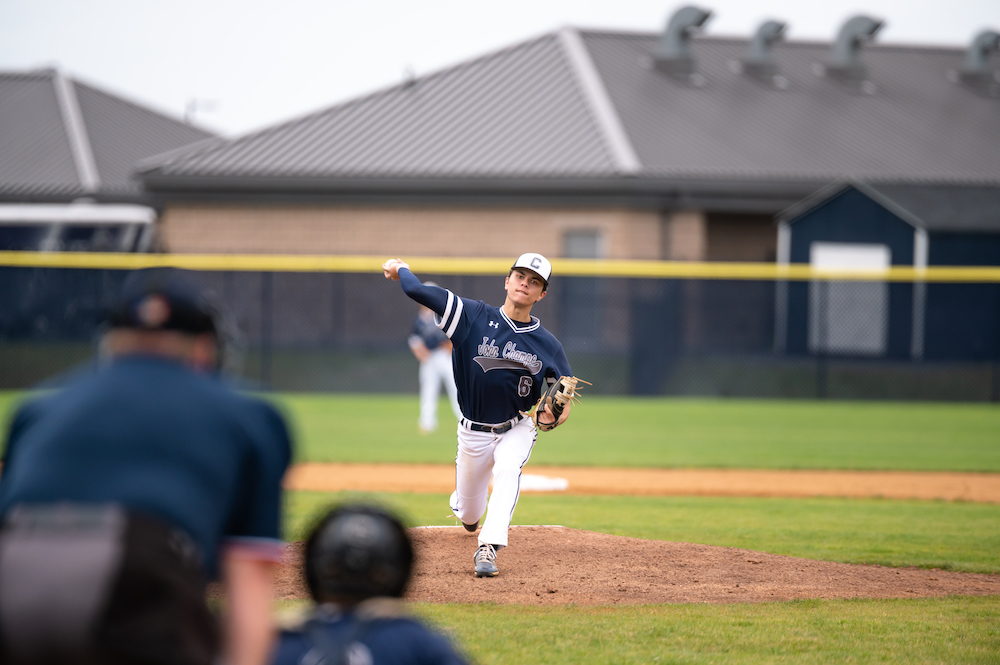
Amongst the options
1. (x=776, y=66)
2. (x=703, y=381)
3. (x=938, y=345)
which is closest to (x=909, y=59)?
(x=776, y=66)

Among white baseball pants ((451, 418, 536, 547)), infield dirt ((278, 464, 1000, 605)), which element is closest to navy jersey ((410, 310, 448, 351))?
infield dirt ((278, 464, 1000, 605))

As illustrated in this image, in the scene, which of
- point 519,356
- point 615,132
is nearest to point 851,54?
point 615,132

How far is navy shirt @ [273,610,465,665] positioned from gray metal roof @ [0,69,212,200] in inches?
919

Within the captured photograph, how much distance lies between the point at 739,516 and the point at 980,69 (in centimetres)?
2189

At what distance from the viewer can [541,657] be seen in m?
4.08

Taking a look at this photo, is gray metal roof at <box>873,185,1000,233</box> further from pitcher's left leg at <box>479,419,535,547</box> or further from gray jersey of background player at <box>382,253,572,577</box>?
pitcher's left leg at <box>479,419,535,547</box>

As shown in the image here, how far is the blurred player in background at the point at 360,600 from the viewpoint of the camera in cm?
200

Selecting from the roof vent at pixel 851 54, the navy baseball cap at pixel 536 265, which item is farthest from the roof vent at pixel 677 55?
the navy baseball cap at pixel 536 265

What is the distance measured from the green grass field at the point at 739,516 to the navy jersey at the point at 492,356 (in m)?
1.33

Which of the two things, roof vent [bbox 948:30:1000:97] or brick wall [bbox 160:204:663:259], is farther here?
roof vent [bbox 948:30:1000:97]

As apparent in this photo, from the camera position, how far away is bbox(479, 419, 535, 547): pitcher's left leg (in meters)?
5.53

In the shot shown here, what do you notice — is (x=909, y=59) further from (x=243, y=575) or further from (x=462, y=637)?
(x=243, y=575)

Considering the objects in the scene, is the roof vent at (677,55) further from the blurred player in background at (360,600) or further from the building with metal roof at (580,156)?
the blurred player in background at (360,600)

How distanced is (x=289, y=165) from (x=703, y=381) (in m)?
9.43
